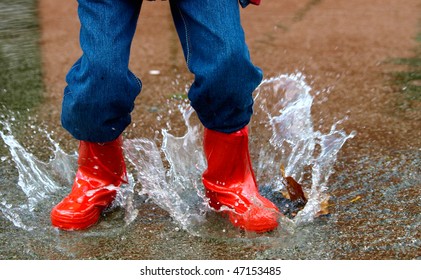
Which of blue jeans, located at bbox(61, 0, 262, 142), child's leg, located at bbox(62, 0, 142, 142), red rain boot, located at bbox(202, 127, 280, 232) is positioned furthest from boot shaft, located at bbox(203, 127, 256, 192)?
child's leg, located at bbox(62, 0, 142, 142)

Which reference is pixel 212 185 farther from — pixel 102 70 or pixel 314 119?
pixel 314 119

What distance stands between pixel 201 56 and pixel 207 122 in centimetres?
23

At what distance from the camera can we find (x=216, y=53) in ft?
6.38

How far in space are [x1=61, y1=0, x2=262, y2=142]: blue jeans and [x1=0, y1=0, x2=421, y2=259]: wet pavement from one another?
1.15 feet

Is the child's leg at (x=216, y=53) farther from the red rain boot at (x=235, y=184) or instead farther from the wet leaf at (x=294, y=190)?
the wet leaf at (x=294, y=190)

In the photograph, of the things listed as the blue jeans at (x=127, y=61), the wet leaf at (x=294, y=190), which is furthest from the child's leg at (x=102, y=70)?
the wet leaf at (x=294, y=190)

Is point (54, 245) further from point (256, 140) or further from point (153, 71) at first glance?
point (153, 71)

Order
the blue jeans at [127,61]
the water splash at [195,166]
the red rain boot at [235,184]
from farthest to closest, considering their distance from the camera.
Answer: the water splash at [195,166], the red rain boot at [235,184], the blue jeans at [127,61]

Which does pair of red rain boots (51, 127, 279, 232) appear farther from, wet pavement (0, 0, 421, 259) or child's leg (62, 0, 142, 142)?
child's leg (62, 0, 142, 142)

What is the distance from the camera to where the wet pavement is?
6.64ft

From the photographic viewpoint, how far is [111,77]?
6.41 feet

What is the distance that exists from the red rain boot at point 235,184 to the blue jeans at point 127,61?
0.39 feet

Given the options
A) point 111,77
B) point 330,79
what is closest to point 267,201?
point 111,77

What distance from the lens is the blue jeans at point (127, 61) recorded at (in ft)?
6.38
